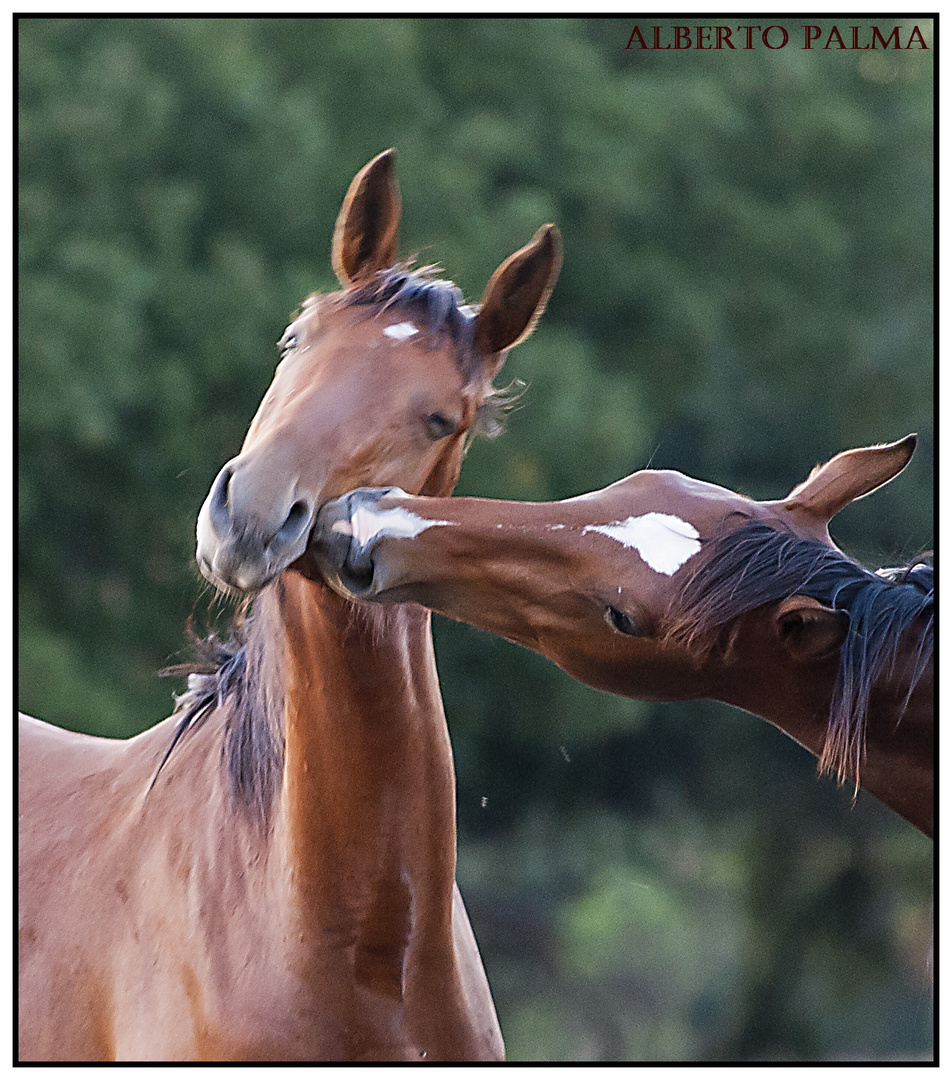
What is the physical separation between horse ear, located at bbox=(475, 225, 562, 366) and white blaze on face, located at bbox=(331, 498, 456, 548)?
1.59 ft

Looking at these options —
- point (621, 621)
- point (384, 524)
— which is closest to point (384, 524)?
point (384, 524)

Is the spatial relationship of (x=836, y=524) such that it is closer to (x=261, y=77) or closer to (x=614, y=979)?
(x=614, y=979)

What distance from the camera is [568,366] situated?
632 cm

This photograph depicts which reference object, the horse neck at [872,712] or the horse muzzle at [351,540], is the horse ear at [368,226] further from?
the horse neck at [872,712]

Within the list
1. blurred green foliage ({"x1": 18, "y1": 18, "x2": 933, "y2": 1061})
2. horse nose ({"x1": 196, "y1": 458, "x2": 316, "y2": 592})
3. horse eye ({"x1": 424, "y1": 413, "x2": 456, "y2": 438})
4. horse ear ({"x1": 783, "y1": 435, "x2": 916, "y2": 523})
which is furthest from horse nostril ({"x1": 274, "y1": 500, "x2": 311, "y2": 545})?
blurred green foliage ({"x1": 18, "y1": 18, "x2": 933, "y2": 1061})

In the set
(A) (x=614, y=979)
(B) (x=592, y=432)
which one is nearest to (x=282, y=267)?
(B) (x=592, y=432)

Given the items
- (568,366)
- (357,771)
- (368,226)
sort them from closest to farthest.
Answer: (357,771) → (368,226) → (568,366)

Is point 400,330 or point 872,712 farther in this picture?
point 400,330

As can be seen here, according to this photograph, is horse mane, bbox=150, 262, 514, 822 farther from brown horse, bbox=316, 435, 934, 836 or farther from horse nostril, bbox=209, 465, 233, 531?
brown horse, bbox=316, 435, 934, 836

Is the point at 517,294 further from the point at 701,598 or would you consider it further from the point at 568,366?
the point at 568,366

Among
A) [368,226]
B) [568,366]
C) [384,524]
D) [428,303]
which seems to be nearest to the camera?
[384,524]

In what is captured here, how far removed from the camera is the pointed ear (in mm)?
1388

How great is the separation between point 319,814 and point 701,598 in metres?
0.68

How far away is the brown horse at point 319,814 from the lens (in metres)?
1.78
